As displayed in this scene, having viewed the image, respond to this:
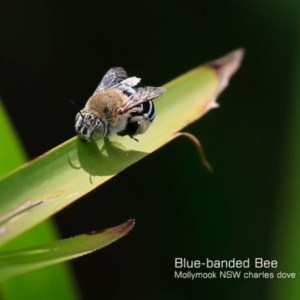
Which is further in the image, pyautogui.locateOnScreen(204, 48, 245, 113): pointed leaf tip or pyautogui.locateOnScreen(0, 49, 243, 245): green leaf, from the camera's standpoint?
pyautogui.locateOnScreen(204, 48, 245, 113): pointed leaf tip

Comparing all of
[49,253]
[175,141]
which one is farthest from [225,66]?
[49,253]

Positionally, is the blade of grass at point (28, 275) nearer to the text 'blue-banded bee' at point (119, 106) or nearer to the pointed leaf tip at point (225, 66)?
the text 'blue-banded bee' at point (119, 106)

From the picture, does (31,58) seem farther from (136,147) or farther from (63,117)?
(136,147)

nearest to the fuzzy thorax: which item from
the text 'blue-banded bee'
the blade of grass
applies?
the text 'blue-banded bee'

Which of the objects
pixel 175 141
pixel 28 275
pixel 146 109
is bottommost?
pixel 28 275

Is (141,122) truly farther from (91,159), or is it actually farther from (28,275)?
(28,275)

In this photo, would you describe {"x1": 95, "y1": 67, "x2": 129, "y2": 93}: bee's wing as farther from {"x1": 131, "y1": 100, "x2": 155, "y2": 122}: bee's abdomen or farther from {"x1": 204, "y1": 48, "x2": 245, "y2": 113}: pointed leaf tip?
{"x1": 204, "y1": 48, "x2": 245, "y2": 113}: pointed leaf tip

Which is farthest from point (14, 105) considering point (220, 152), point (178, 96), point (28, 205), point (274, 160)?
point (274, 160)

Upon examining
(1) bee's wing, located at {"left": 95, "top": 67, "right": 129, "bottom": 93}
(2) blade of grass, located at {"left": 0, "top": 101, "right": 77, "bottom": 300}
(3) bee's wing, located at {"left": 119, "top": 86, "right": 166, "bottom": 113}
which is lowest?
(2) blade of grass, located at {"left": 0, "top": 101, "right": 77, "bottom": 300}
